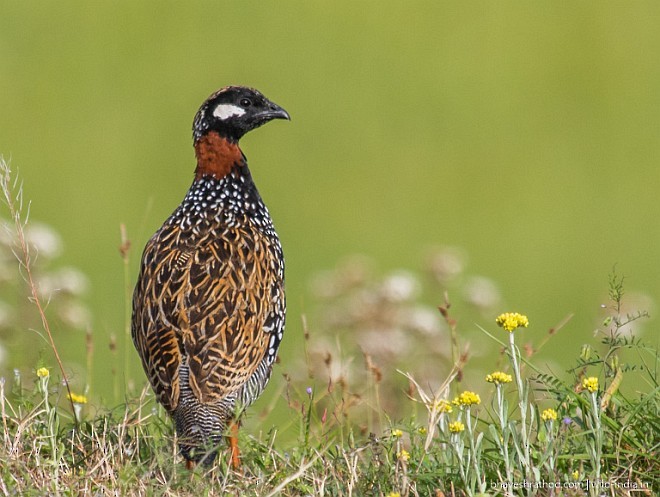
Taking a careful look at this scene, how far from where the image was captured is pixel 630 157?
52.9ft

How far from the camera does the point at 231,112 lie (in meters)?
6.99

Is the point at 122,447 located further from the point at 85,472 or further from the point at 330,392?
the point at 330,392

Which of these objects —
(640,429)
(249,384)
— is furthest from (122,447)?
(640,429)

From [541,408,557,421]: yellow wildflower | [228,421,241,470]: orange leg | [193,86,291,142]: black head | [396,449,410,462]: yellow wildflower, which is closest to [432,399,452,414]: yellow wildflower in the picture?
[396,449,410,462]: yellow wildflower

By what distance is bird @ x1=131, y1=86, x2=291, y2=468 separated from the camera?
225 inches

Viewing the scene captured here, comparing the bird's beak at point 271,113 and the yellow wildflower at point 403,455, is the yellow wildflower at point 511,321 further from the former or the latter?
the bird's beak at point 271,113

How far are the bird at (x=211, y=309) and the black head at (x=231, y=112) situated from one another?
268 mm

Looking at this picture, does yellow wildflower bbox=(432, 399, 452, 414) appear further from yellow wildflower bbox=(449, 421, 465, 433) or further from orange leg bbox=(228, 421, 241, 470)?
orange leg bbox=(228, 421, 241, 470)

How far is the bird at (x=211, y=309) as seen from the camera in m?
5.72

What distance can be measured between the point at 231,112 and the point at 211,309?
4.76ft

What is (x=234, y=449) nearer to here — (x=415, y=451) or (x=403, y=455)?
(x=415, y=451)

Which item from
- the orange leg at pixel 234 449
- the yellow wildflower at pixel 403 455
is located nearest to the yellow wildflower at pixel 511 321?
the yellow wildflower at pixel 403 455

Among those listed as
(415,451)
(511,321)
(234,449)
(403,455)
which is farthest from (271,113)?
(403,455)

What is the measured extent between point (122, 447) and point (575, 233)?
10213 millimetres
